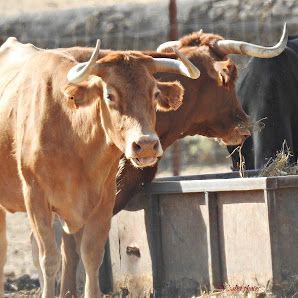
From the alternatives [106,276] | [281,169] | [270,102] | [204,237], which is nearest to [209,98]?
[270,102]

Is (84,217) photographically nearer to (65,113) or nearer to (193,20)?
(65,113)

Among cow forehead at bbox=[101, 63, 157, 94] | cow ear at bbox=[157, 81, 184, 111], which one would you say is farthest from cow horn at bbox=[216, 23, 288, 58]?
cow forehead at bbox=[101, 63, 157, 94]

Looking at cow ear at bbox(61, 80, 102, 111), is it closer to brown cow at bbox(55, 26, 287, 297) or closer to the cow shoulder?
the cow shoulder

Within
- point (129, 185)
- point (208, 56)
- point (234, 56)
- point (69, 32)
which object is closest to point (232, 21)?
point (234, 56)

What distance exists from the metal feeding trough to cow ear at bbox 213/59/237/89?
2.78 ft

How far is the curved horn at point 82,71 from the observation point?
514 centimetres

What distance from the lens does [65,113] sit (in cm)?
571

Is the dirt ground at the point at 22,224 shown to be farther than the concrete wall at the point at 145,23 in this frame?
No

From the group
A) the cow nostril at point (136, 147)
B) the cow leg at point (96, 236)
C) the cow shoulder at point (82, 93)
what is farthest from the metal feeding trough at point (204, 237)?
the cow shoulder at point (82, 93)

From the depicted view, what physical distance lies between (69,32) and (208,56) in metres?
5.34

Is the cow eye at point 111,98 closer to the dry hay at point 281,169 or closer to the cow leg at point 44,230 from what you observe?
the cow leg at point 44,230

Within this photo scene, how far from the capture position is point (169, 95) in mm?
5758

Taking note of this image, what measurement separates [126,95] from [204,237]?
1.32 metres

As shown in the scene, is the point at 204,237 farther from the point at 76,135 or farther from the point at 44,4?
the point at 44,4
